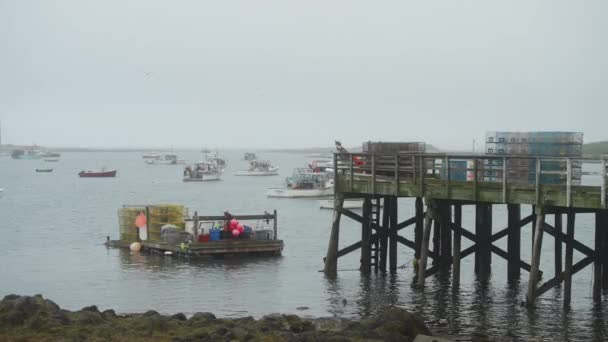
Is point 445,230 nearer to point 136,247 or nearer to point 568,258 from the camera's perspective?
point 568,258

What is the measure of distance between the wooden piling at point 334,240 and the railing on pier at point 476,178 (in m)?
0.45

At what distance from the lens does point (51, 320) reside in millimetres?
23844

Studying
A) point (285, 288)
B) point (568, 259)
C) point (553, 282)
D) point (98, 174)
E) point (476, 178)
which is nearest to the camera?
point (553, 282)

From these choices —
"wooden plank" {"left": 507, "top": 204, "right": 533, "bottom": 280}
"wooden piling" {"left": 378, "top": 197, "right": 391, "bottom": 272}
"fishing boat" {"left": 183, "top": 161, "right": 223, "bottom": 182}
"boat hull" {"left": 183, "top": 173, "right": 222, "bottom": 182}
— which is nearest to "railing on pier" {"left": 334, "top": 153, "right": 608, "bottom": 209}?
"wooden piling" {"left": 378, "top": 197, "right": 391, "bottom": 272}

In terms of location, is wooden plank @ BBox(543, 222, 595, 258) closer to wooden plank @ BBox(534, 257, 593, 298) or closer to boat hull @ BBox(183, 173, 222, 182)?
wooden plank @ BBox(534, 257, 593, 298)

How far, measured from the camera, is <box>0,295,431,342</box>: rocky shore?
2209 cm

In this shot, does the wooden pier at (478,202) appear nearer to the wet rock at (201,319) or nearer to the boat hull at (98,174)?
the wet rock at (201,319)

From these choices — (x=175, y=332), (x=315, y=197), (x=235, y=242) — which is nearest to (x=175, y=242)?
(x=235, y=242)

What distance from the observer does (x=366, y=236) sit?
1364 inches

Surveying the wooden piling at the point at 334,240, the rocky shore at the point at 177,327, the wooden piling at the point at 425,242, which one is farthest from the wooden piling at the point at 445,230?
the rocky shore at the point at 177,327

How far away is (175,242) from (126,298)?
8.26 m

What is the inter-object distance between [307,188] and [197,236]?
68.2 m

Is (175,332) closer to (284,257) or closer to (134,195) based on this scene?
(284,257)

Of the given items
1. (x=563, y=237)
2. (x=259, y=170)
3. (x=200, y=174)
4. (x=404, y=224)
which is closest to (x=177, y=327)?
(x=563, y=237)
